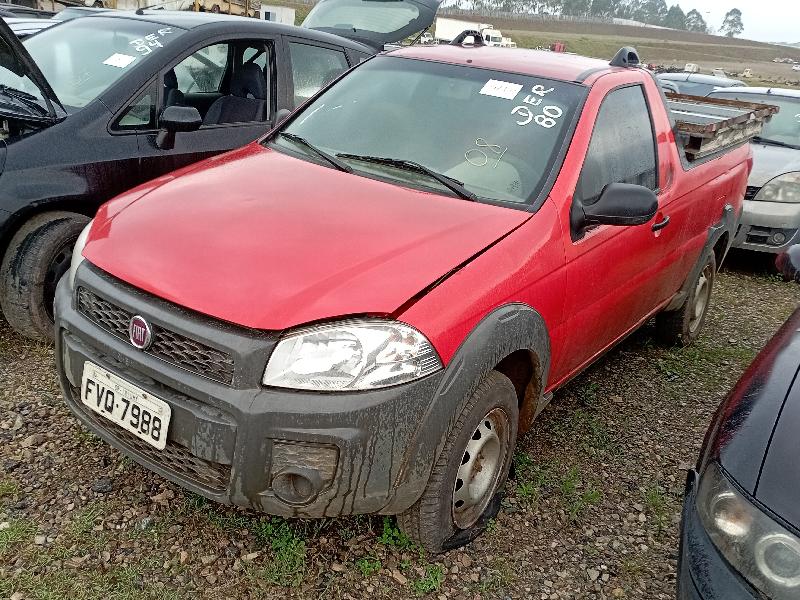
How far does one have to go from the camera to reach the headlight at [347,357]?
202cm

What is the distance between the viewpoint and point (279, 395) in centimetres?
200

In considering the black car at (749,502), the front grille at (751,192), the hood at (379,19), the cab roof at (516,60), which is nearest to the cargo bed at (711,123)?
the cab roof at (516,60)

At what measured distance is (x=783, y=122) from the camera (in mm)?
7707

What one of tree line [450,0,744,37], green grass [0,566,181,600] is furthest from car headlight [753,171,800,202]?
tree line [450,0,744,37]

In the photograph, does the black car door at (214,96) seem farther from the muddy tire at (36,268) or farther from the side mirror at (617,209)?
the side mirror at (617,209)

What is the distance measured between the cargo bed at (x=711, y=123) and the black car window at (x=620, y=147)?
44 cm

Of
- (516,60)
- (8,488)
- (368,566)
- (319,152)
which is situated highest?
(516,60)

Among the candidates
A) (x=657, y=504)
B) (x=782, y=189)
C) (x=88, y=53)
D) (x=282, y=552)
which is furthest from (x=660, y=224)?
(x=782, y=189)

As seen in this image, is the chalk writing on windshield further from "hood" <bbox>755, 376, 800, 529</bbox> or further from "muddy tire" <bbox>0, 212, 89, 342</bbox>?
"muddy tire" <bbox>0, 212, 89, 342</bbox>

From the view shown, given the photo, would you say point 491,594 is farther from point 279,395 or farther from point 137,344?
point 137,344

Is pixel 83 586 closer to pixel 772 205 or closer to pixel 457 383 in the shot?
pixel 457 383

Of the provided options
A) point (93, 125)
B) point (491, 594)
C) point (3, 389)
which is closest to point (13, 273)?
point (3, 389)

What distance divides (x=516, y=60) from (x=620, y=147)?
66 centimetres

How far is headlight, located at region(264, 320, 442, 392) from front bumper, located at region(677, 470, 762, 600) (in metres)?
0.85
